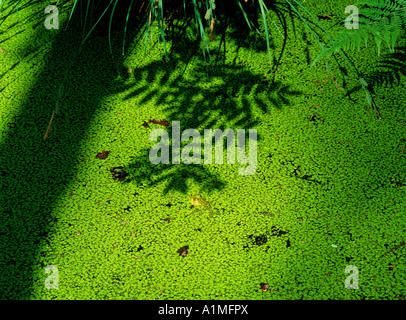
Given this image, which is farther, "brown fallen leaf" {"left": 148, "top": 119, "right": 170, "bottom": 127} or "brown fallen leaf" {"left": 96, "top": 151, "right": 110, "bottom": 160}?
"brown fallen leaf" {"left": 148, "top": 119, "right": 170, "bottom": 127}

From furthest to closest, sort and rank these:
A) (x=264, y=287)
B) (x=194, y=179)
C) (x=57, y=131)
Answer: (x=57, y=131) < (x=194, y=179) < (x=264, y=287)

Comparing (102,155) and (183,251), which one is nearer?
(183,251)

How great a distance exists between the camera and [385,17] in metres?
2.01

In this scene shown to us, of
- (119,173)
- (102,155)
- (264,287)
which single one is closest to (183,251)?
(264,287)

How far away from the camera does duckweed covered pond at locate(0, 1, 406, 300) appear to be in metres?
1.49

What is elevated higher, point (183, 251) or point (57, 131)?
point (57, 131)

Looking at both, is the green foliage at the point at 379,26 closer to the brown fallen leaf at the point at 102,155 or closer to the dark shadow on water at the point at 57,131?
the dark shadow on water at the point at 57,131

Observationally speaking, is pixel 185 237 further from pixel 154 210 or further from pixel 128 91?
pixel 128 91

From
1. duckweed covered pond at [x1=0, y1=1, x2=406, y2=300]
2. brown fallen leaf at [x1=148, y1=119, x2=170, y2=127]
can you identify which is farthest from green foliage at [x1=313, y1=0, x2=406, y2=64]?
brown fallen leaf at [x1=148, y1=119, x2=170, y2=127]

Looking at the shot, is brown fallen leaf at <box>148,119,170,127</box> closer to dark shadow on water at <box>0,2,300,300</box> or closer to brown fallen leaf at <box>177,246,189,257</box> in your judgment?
dark shadow on water at <box>0,2,300,300</box>

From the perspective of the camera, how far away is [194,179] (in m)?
1.76

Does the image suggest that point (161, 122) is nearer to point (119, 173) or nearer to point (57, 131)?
point (119, 173)

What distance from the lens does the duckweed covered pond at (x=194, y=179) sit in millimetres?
1492

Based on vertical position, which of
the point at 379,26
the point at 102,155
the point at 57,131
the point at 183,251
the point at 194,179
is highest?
the point at 379,26
